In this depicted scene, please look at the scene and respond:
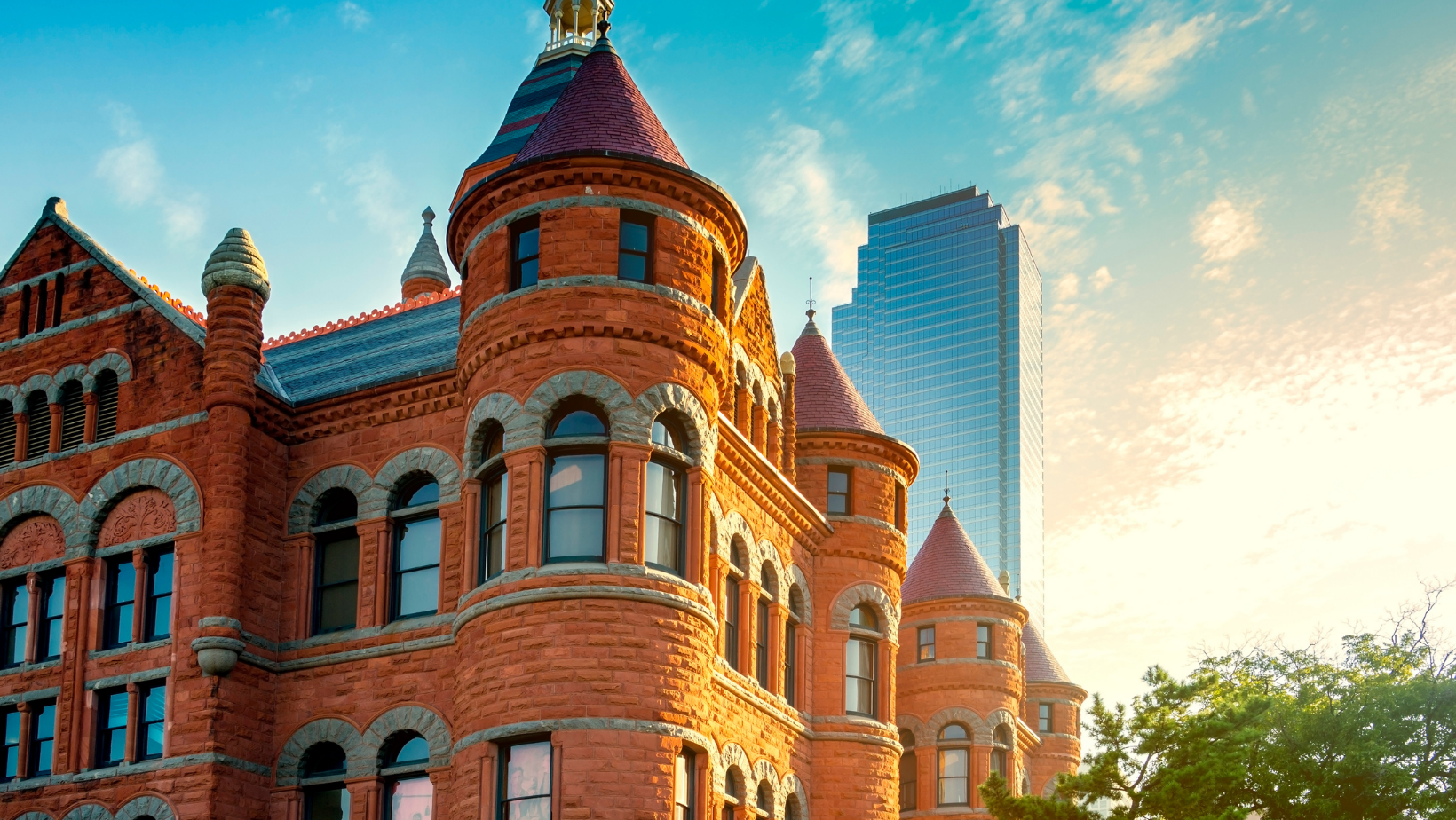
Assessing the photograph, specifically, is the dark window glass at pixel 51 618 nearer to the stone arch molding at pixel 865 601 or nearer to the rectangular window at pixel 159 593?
the rectangular window at pixel 159 593

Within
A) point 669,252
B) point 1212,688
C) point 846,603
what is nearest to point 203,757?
point 669,252

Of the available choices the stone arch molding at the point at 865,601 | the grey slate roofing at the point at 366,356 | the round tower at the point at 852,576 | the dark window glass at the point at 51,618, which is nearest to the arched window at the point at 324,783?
the dark window glass at the point at 51,618

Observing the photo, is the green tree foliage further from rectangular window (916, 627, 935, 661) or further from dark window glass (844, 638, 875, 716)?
rectangular window (916, 627, 935, 661)

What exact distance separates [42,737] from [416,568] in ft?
22.9

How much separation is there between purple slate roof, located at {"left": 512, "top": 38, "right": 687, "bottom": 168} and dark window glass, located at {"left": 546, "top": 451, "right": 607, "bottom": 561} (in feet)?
15.8

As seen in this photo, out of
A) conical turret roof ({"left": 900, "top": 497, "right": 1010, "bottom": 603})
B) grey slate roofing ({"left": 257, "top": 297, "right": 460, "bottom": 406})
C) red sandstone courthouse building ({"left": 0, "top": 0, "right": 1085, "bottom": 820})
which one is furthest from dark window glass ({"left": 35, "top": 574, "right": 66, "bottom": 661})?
conical turret roof ({"left": 900, "top": 497, "right": 1010, "bottom": 603})

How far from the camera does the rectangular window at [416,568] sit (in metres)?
25.8

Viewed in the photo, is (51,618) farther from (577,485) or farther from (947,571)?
(947,571)

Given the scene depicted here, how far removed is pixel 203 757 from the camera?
24.3m

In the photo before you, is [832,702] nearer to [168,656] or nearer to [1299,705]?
[1299,705]

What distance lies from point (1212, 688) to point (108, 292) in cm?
2209

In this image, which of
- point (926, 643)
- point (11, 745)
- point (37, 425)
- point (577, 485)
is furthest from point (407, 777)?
point (926, 643)

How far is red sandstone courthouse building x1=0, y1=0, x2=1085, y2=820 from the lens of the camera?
2250 cm

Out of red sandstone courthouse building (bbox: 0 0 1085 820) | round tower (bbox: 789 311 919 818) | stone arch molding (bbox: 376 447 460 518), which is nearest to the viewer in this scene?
red sandstone courthouse building (bbox: 0 0 1085 820)
